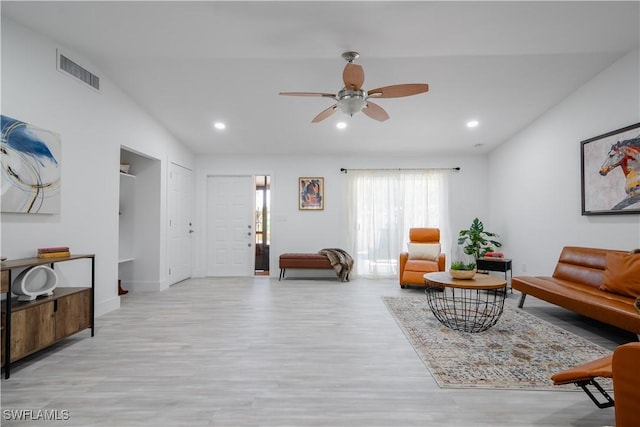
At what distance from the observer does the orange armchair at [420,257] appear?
194 inches

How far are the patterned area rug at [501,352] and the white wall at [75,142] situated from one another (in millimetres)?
3495

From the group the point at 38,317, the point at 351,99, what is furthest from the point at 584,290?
the point at 38,317

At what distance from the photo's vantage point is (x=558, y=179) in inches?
164

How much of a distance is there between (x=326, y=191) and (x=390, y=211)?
1.36 metres

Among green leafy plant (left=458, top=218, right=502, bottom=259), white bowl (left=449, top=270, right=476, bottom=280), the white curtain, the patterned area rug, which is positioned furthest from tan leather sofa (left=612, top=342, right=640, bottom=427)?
the white curtain

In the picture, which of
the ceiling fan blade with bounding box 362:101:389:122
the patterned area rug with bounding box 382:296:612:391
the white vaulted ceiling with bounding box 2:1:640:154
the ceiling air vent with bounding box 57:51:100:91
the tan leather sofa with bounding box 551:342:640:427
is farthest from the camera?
the ceiling fan blade with bounding box 362:101:389:122

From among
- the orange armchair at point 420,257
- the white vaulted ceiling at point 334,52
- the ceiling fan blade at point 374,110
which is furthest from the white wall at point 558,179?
the ceiling fan blade at point 374,110

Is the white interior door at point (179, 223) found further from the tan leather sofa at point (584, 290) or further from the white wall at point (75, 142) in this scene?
the tan leather sofa at point (584, 290)

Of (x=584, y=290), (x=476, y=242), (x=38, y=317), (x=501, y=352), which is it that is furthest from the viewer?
(x=476, y=242)

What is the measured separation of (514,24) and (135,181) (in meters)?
5.30

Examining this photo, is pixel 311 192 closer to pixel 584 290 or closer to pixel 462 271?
pixel 462 271

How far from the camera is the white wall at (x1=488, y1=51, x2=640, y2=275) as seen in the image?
3.23 m

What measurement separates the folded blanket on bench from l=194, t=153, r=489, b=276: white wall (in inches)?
15.7

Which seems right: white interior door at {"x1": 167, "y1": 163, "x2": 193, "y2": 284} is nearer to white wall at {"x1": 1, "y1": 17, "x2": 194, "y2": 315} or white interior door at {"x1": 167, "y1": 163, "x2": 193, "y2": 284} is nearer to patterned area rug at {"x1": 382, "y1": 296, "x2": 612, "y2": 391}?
white wall at {"x1": 1, "y1": 17, "x2": 194, "y2": 315}
